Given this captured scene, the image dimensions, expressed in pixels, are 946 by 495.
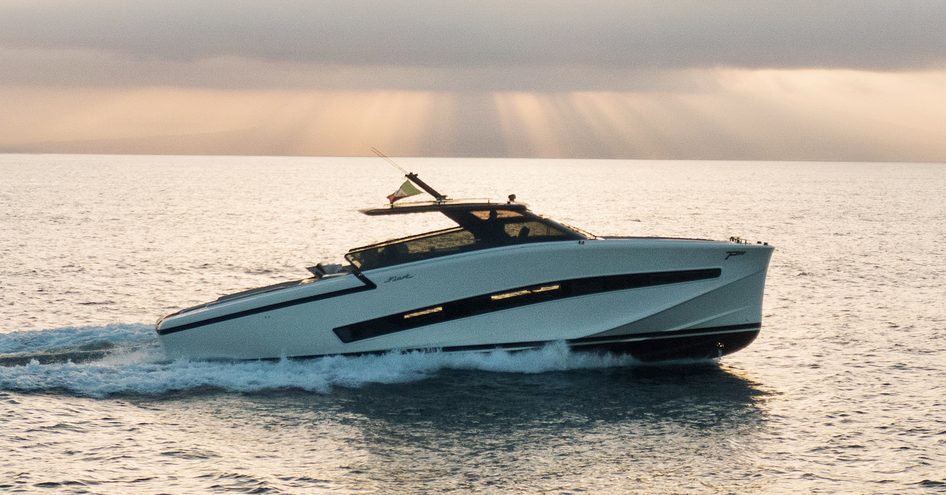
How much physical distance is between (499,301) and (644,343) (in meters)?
2.98

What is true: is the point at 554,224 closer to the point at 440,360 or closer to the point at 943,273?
the point at 440,360

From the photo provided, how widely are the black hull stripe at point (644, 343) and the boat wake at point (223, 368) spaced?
104 millimetres

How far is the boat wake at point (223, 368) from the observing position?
17375 millimetres

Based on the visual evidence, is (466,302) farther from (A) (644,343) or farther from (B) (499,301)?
(A) (644,343)

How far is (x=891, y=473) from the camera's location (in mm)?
13445

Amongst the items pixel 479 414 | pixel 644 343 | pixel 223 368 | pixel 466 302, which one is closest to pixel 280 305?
pixel 223 368

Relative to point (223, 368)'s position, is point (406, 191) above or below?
above

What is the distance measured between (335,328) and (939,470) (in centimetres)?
1033

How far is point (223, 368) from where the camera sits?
59.2 feet

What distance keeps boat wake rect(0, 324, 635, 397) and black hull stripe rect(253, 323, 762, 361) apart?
0.10 m

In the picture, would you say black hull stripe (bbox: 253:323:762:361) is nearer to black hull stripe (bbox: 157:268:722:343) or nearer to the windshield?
black hull stripe (bbox: 157:268:722:343)

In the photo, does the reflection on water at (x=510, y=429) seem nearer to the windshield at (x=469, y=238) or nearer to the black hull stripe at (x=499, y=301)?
the black hull stripe at (x=499, y=301)

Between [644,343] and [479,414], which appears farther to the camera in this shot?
[644,343]

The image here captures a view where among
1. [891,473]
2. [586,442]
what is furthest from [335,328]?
[891,473]
